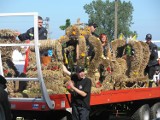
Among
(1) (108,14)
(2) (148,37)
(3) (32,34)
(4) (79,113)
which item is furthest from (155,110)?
(1) (108,14)

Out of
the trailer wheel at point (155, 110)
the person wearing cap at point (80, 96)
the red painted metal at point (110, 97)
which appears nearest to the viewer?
the person wearing cap at point (80, 96)

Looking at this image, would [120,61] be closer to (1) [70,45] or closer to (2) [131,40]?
(2) [131,40]

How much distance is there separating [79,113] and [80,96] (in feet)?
1.13

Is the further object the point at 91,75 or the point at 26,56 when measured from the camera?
the point at 91,75

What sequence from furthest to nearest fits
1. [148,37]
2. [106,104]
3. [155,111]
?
[148,37] → [155,111] → [106,104]

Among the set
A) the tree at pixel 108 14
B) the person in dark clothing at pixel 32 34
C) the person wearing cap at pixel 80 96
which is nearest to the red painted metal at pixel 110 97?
the person wearing cap at pixel 80 96

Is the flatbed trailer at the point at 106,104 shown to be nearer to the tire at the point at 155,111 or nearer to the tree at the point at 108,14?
the tire at the point at 155,111

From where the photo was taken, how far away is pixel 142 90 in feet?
45.8

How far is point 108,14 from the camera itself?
99688mm

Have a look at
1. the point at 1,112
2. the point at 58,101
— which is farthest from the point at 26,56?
the point at 1,112

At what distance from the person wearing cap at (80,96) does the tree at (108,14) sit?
7932cm

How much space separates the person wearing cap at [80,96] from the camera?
36.2ft

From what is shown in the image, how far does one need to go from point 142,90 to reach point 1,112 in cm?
505

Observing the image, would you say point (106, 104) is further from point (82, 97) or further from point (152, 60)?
point (152, 60)
